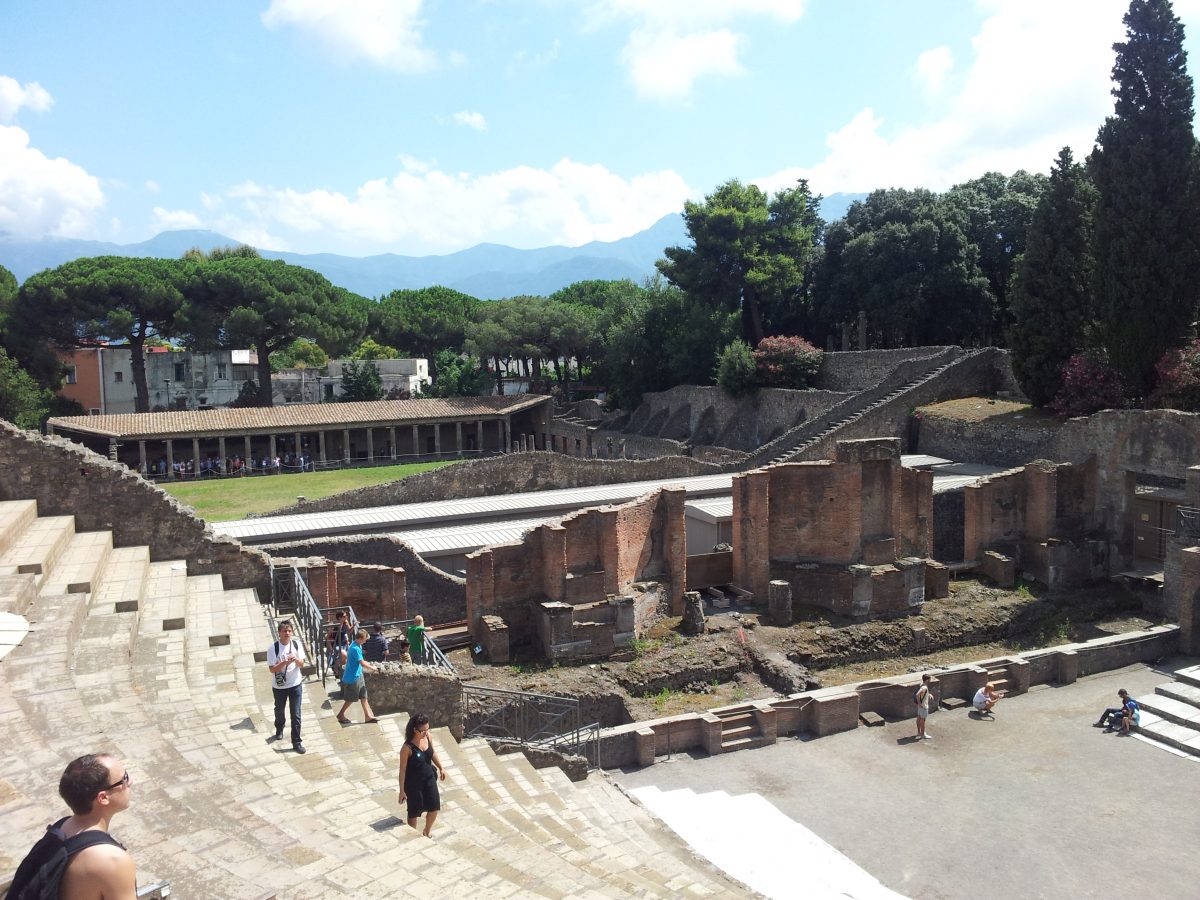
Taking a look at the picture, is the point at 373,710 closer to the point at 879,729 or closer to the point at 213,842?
the point at 213,842

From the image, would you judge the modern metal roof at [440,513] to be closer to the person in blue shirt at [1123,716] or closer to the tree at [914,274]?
the person in blue shirt at [1123,716]

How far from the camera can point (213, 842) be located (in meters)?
6.36

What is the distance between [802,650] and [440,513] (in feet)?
35.5

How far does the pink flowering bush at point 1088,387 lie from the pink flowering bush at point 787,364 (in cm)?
1157

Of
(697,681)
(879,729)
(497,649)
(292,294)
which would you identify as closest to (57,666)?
(497,649)

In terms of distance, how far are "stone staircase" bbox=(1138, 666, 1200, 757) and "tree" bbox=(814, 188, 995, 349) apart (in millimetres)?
24322

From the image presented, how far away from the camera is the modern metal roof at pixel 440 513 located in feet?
71.6

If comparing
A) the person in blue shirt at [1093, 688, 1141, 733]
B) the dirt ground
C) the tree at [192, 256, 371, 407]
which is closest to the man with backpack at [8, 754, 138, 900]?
the dirt ground

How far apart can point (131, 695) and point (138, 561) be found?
608cm

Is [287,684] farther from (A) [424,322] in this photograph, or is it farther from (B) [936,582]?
(A) [424,322]

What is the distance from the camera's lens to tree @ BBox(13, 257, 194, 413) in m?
45.0

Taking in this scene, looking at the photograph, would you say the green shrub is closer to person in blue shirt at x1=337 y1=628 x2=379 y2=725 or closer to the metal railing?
the metal railing

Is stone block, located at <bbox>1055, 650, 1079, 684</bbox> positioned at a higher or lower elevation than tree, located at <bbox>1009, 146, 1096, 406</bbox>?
lower

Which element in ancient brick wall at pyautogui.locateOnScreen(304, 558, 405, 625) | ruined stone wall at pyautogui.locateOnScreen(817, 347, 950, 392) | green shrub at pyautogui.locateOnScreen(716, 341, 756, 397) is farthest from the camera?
green shrub at pyautogui.locateOnScreen(716, 341, 756, 397)
